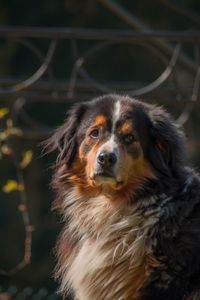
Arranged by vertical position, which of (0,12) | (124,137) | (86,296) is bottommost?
(86,296)

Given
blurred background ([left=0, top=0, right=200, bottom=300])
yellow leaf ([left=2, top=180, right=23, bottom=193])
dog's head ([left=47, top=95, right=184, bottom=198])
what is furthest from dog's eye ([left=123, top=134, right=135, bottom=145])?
blurred background ([left=0, top=0, right=200, bottom=300])

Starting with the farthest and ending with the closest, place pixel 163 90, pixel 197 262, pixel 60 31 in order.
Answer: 1. pixel 163 90
2. pixel 60 31
3. pixel 197 262

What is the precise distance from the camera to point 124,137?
5094 mm

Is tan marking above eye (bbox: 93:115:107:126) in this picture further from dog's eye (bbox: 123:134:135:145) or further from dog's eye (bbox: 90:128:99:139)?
dog's eye (bbox: 123:134:135:145)

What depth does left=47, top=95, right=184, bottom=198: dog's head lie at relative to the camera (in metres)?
5.01

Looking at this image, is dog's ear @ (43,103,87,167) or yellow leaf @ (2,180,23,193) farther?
yellow leaf @ (2,180,23,193)

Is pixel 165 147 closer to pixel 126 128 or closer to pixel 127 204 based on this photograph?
pixel 126 128

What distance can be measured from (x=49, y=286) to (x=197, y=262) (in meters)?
6.39

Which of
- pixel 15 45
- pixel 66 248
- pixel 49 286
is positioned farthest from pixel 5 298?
pixel 15 45

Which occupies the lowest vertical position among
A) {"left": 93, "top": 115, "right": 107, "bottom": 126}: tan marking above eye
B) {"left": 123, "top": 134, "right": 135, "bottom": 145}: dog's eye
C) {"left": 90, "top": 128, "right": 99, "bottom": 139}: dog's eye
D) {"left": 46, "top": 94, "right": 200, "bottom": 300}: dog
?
{"left": 46, "top": 94, "right": 200, "bottom": 300}: dog

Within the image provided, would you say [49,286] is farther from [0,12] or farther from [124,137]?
[124,137]

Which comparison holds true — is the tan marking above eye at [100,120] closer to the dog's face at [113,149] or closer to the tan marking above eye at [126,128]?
the dog's face at [113,149]

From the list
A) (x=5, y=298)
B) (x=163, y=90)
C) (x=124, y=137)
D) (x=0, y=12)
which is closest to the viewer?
(x=124, y=137)

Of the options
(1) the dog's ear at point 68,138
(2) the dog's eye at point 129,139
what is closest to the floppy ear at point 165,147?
(2) the dog's eye at point 129,139
